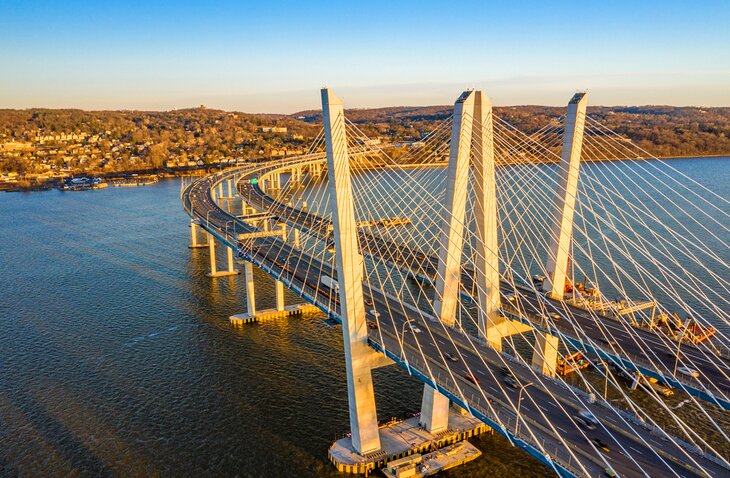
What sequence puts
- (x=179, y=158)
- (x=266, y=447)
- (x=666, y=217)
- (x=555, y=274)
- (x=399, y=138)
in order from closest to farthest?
1. (x=266, y=447)
2. (x=555, y=274)
3. (x=666, y=217)
4. (x=179, y=158)
5. (x=399, y=138)

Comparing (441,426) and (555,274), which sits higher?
(555,274)

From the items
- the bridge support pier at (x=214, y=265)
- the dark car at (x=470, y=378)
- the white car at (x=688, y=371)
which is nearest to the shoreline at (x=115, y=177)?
the bridge support pier at (x=214, y=265)

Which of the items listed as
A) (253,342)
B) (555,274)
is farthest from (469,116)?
(253,342)

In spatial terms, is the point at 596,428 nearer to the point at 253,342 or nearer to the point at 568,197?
the point at 568,197

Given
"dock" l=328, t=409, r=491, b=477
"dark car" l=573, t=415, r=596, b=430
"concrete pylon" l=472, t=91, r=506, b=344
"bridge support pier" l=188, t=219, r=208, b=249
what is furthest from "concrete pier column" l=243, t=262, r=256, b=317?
"dark car" l=573, t=415, r=596, b=430

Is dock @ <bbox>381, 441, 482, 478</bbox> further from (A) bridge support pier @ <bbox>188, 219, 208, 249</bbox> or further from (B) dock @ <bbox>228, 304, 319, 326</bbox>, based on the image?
(A) bridge support pier @ <bbox>188, 219, 208, 249</bbox>

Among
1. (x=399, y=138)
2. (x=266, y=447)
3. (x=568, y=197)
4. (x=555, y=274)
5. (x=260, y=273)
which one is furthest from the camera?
(x=399, y=138)

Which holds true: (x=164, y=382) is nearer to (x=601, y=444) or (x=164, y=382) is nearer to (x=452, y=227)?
(x=452, y=227)

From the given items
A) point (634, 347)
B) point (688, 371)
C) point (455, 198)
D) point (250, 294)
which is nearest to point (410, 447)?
point (634, 347)

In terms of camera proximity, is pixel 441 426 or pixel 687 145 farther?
pixel 687 145
